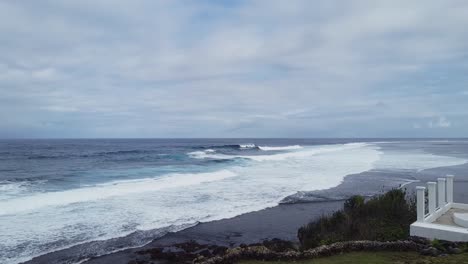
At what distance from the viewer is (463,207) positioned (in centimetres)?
1064

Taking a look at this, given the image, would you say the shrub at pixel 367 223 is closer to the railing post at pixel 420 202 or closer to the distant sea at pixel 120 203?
the railing post at pixel 420 202

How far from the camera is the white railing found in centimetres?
869

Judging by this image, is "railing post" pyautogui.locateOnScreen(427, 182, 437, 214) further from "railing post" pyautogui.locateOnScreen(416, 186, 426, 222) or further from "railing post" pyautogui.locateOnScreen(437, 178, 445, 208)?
"railing post" pyautogui.locateOnScreen(437, 178, 445, 208)

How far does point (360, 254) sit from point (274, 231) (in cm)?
496

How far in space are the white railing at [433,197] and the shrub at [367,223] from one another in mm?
751

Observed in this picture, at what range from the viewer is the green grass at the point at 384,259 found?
7.03 m

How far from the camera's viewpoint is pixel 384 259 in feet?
25.0

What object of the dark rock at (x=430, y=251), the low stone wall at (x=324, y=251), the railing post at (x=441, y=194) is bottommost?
the low stone wall at (x=324, y=251)

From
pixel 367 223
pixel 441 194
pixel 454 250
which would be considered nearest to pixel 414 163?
pixel 441 194

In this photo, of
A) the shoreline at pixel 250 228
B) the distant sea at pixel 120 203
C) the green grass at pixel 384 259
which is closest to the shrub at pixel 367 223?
the shoreline at pixel 250 228

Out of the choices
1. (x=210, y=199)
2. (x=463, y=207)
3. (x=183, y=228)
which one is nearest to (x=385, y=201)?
(x=463, y=207)

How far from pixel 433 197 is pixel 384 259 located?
9.24 feet

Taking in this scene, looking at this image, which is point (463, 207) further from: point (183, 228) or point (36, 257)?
point (36, 257)

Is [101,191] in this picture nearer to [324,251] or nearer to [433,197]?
[324,251]
